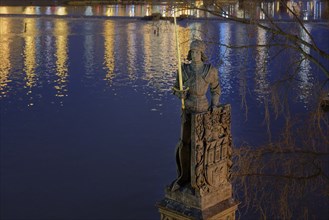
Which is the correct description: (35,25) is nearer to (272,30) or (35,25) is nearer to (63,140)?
(63,140)

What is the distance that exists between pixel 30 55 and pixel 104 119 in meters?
15.6

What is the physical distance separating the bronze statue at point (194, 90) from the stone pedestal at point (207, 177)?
0.27 ft

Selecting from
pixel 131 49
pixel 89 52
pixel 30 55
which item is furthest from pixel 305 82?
pixel 131 49

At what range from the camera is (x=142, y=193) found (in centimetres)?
1622

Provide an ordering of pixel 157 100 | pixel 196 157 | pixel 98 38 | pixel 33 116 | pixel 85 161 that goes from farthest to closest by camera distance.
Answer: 1. pixel 98 38
2. pixel 157 100
3. pixel 33 116
4. pixel 85 161
5. pixel 196 157

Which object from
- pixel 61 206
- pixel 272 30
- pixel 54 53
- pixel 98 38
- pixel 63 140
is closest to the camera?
pixel 272 30

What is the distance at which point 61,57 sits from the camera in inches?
1438

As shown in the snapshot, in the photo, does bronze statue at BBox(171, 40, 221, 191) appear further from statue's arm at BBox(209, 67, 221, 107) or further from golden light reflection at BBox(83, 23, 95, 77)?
golden light reflection at BBox(83, 23, 95, 77)

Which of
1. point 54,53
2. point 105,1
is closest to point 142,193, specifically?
point 54,53

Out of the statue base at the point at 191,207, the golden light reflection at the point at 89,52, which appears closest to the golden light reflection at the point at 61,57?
the golden light reflection at the point at 89,52

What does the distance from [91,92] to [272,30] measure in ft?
65.6

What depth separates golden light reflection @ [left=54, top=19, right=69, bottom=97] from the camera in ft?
92.2

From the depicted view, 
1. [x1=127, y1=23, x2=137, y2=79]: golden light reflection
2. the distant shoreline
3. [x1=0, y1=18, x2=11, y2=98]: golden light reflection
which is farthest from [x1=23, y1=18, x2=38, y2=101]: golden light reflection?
the distant shoreline

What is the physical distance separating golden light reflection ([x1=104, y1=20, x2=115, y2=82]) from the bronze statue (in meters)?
25.3
